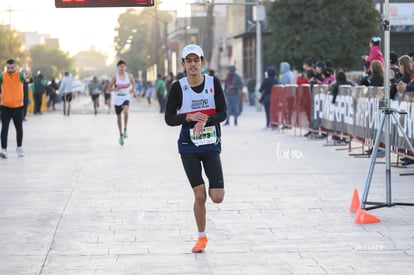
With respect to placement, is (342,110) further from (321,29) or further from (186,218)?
(321,29)

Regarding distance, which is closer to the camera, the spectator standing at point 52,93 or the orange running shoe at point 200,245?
the orange running shoe at point 200,245

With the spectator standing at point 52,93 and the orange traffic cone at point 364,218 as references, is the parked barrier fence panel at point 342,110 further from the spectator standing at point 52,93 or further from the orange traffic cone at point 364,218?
the spectator standing at point 52,93

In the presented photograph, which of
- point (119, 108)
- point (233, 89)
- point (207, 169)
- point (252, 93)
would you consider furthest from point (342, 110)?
point (252, 93)

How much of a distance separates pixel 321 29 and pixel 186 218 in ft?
115

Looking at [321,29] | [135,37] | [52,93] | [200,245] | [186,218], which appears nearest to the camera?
[200,245]

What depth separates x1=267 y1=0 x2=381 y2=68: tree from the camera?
43844 millimetres

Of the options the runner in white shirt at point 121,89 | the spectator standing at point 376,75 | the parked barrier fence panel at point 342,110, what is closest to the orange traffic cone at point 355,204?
the parked barrier fence panel at point 342,110

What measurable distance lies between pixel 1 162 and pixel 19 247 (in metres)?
8.62

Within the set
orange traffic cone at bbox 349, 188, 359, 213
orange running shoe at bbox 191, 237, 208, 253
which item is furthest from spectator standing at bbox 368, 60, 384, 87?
orange running shoe at bbox 191, 237, 208, 253

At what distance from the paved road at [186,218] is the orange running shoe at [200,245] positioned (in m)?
0.09

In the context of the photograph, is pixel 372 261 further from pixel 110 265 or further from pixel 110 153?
pixel 110 153

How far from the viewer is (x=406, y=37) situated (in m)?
63.0

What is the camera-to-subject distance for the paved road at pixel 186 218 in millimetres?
7805

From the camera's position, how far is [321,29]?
44562mm
